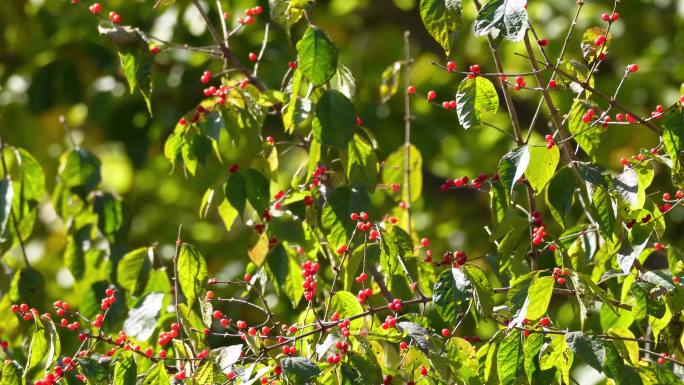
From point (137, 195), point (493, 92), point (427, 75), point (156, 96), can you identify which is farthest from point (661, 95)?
point (493, 92)

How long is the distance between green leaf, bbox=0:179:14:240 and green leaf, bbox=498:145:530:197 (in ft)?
4.06

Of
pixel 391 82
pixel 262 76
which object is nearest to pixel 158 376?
pixel 391 82

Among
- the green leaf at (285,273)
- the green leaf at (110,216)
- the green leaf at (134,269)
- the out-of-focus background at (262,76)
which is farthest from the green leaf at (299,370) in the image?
the out-of-focus background at (262,76)

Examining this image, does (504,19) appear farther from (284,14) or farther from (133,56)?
(133,56)

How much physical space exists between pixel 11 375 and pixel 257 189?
573 millimetres

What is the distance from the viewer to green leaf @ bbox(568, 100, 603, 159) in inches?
68.0

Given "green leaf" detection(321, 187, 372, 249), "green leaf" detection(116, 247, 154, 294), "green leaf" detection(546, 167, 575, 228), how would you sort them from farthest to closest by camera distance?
"green leaf" detection(116, 247, 154, 294) → "green leaf" detection(321, 187, 372, 249) → "green leaf" detection(546, 167, 575, 228)

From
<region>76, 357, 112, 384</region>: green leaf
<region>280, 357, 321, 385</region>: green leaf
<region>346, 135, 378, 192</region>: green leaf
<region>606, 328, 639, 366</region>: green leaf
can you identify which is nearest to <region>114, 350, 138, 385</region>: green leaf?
<region>76, 357, 112, 384</region>: green leaf

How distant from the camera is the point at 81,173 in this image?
8.46ft

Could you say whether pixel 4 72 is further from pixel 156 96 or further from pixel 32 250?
pixel 32 250

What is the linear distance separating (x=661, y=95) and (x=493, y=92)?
297 cm

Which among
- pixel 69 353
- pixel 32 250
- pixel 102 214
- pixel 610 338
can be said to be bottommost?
pixel 32 250

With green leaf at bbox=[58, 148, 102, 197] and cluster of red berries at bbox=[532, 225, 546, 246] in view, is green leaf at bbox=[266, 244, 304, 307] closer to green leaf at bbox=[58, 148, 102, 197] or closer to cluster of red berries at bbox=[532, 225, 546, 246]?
cluster of red berries at bbox=[532, 225, 546, 246]

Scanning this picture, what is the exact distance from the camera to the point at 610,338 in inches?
62.6
